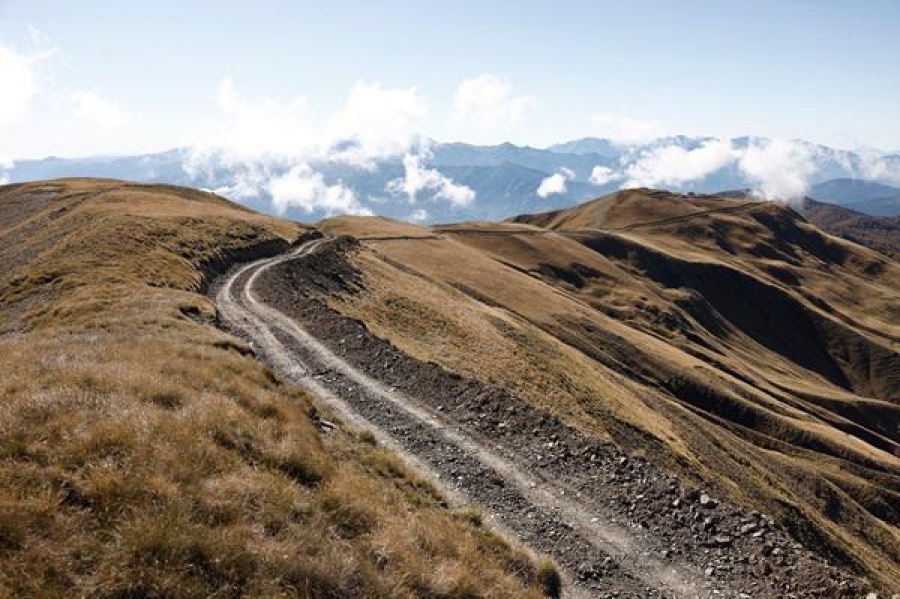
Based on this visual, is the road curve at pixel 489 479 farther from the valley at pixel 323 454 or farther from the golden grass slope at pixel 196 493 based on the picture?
the golden grass slope at pixel 196 493

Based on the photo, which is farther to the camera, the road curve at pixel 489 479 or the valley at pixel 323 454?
the road curve at pixel 489 479

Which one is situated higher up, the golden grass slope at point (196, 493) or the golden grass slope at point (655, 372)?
the golden grass slope at point (196, 493)

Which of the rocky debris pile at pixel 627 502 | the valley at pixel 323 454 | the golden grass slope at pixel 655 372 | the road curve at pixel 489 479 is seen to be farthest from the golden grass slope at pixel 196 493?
the golden grass slope at pixel 655 372

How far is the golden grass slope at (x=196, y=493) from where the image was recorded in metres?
8.54

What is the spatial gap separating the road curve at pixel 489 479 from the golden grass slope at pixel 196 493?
212cm

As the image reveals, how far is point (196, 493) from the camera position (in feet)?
34.2

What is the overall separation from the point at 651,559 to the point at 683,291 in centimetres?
19276

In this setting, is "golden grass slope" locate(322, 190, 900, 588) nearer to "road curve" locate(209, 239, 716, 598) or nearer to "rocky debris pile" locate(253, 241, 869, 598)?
"road curve" locate(209, 239, 716, 598)

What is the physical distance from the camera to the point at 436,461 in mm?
21469

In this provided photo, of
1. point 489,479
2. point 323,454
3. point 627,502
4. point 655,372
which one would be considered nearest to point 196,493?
point 323,454

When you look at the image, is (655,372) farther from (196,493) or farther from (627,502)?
(196,493)

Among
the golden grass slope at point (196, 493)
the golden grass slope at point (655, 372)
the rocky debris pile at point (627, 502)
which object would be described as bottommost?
the golden grass slope at point (655, 372)

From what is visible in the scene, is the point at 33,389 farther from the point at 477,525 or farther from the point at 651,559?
the point at 651,559

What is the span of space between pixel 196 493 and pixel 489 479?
11.9m
